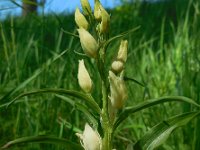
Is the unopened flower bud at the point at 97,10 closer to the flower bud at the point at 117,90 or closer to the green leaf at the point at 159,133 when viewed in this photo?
the flower bud at the point at 117,90

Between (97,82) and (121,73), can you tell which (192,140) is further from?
(121,73)

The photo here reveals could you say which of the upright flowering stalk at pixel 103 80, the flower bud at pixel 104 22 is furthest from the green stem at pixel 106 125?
the flower bud at pixel 104 22

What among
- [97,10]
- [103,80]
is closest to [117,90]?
[103,80]

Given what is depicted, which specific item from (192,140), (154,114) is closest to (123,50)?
(192,140)

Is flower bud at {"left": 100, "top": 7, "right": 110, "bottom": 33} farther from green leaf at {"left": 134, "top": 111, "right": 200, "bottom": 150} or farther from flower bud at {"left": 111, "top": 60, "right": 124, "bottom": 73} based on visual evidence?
green leaf at {"left": 134, "top": 111, "right": 200, "bottom": 150}

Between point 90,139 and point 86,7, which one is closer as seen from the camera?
point 90,139

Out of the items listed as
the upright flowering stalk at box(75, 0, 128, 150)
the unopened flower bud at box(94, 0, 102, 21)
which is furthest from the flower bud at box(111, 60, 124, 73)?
the unopened flower bud at box(94, 0, 102, 21)

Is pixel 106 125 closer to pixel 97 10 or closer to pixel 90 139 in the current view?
pixel 90 139
